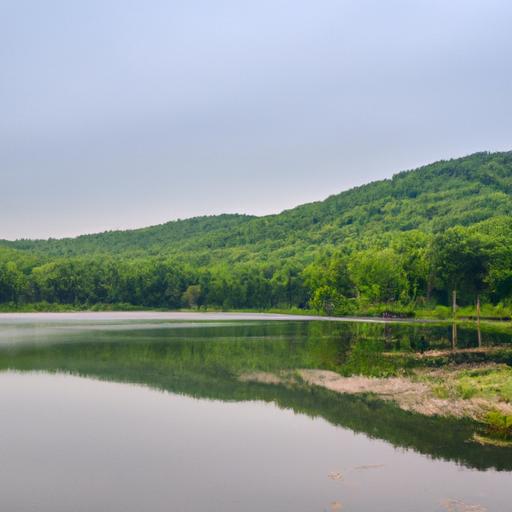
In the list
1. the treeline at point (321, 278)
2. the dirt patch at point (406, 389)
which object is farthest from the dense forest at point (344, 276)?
the dirt patch at point (406, 389)

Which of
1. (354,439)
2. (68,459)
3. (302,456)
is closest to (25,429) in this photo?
(68,459)

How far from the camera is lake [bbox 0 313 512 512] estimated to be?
53.0 feet

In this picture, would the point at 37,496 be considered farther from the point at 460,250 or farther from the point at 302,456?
the point at 460,250

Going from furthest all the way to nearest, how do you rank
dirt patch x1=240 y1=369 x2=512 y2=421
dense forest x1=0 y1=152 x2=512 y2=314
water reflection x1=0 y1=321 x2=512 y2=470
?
dense forest x1=0 y1=152 x2=512 y2=314
dirt patch x1=240 y1=369 x2=512 y2=421
water reflection x1=0 y1=321 x2=512 y2=470

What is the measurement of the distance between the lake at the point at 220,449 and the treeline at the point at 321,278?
162ft

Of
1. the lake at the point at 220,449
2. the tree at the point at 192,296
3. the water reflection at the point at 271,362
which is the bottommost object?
the lake at the point at 220,449

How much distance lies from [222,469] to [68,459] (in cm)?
513

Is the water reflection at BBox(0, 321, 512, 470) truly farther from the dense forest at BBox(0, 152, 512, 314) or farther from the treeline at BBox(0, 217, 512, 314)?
the dense forest at BBox(0, 152, 512, 314)

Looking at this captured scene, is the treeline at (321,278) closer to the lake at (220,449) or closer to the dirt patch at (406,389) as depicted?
the dirt patch at (406,389)

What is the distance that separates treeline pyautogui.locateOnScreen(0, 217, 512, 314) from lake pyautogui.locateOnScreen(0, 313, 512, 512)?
4950 centimetres

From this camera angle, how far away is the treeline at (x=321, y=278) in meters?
81.9

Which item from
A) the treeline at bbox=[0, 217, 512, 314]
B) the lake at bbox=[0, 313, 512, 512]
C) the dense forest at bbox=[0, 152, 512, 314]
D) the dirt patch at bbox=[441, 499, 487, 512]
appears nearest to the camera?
the dirt patch at bbox=[441, 499, 487, 512]

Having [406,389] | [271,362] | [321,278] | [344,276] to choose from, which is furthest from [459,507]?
[321,278]

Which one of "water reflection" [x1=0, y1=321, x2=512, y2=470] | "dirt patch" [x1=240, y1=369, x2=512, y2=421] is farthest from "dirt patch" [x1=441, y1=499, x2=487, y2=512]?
"dirt patch" [x1=240, y1=369, x2=512, y2=421]
